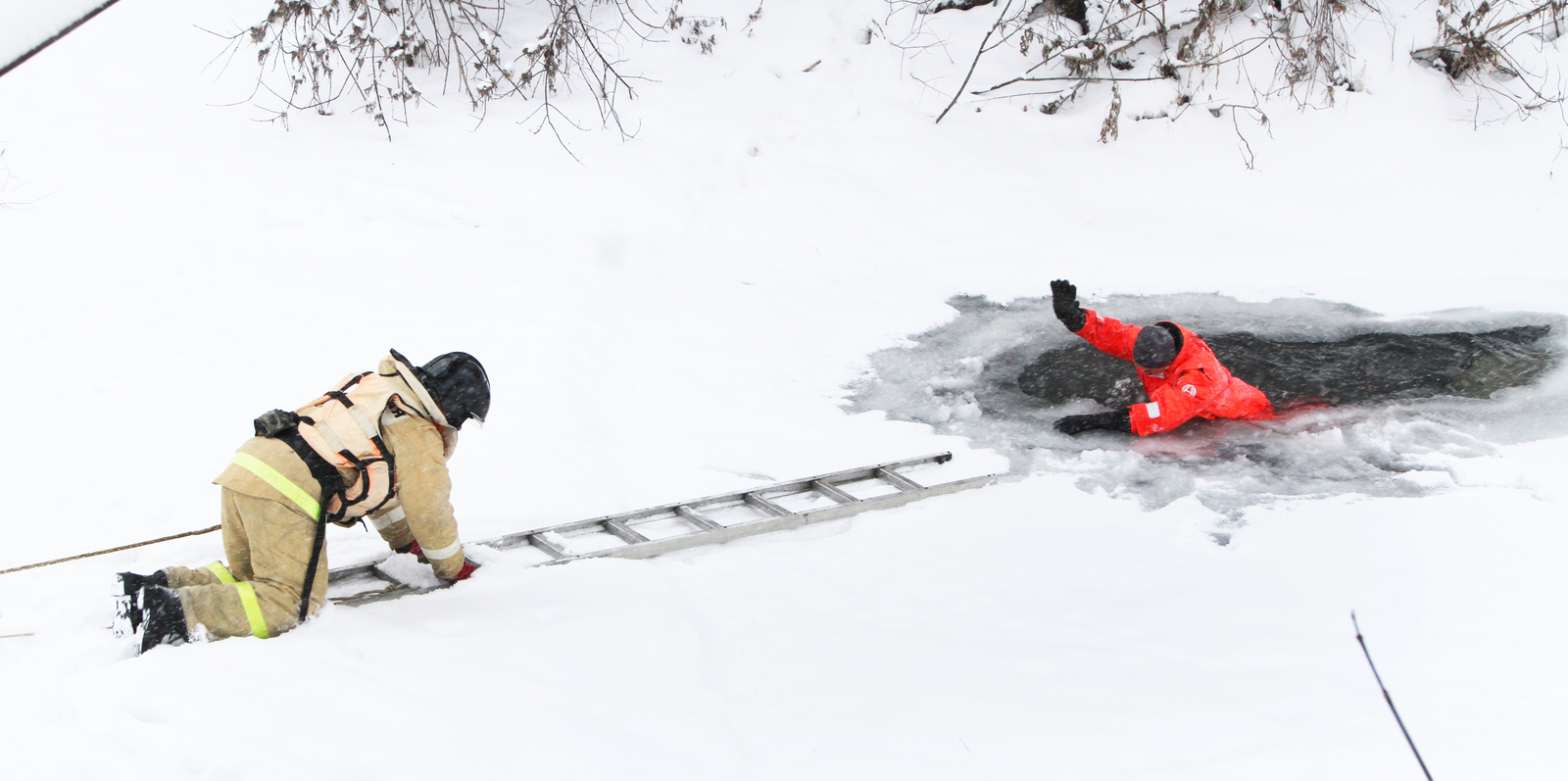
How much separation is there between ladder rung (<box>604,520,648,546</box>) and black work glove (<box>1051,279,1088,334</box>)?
2681 millimetres

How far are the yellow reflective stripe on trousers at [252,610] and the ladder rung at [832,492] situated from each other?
2419 mm

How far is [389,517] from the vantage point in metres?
3.82

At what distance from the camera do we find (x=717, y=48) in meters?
9.87

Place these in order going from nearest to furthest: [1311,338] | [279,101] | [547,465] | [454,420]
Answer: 1. [454,420]
2. [547,465]
3. [1311,338]
4. [279,101]

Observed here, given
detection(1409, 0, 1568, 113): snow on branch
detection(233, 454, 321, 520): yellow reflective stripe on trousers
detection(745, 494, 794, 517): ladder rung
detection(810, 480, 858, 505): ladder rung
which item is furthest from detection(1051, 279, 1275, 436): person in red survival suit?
detection(1409, 0, 1568, 113): snow on branch

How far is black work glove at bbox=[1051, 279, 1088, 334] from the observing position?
18.2 ft

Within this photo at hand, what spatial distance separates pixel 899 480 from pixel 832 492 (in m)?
0.35

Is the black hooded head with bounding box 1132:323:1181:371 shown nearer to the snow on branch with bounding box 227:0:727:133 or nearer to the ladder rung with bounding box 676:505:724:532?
the ladder rung with bounding box 676:505:724:532

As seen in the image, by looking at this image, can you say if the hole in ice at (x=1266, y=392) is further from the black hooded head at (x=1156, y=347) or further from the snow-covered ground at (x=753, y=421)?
the black hooded head at (x=1156, y=347)

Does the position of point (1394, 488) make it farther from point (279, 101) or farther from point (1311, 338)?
point (279, 101)

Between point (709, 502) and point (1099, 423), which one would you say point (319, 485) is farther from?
point (1099, 423)

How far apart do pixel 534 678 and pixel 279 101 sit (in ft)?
25.0

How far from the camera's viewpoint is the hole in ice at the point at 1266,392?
4.88 m

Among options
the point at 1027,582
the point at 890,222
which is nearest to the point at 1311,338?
the point at 890,222
